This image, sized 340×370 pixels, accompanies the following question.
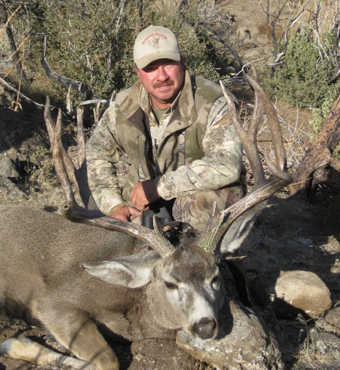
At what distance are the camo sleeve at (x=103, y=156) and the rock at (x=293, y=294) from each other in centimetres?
186

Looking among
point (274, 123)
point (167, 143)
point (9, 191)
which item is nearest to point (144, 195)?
point (167, 143)

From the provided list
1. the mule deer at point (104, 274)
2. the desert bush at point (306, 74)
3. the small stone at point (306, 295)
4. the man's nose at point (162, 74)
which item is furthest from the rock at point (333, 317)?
the desert bush at point (306, 74)

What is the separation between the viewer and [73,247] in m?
4.36

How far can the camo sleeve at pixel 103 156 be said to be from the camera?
5195 mm

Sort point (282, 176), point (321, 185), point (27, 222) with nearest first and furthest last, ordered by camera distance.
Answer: point (282, 176) → point (27, 222) → point (321, 185)

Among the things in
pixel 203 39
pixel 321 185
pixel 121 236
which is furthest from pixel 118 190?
pixel 203 39

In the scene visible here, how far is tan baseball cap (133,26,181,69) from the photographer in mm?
4629

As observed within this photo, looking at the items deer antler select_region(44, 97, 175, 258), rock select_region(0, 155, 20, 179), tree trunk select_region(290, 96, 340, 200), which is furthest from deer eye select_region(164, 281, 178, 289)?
rock select_region(0, 155, 20, 179)

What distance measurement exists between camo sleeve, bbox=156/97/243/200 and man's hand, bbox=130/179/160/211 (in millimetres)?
63

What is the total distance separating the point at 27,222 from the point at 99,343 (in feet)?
4.92

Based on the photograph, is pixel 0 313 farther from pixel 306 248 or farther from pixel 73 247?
pixel 306 248

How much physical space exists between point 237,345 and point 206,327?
1.38 feet

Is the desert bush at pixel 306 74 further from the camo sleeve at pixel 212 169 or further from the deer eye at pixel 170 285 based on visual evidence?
the deer eye at pixel 170 285

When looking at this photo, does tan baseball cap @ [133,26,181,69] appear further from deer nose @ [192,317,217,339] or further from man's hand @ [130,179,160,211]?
deer nose @ [192,317,217,339]
